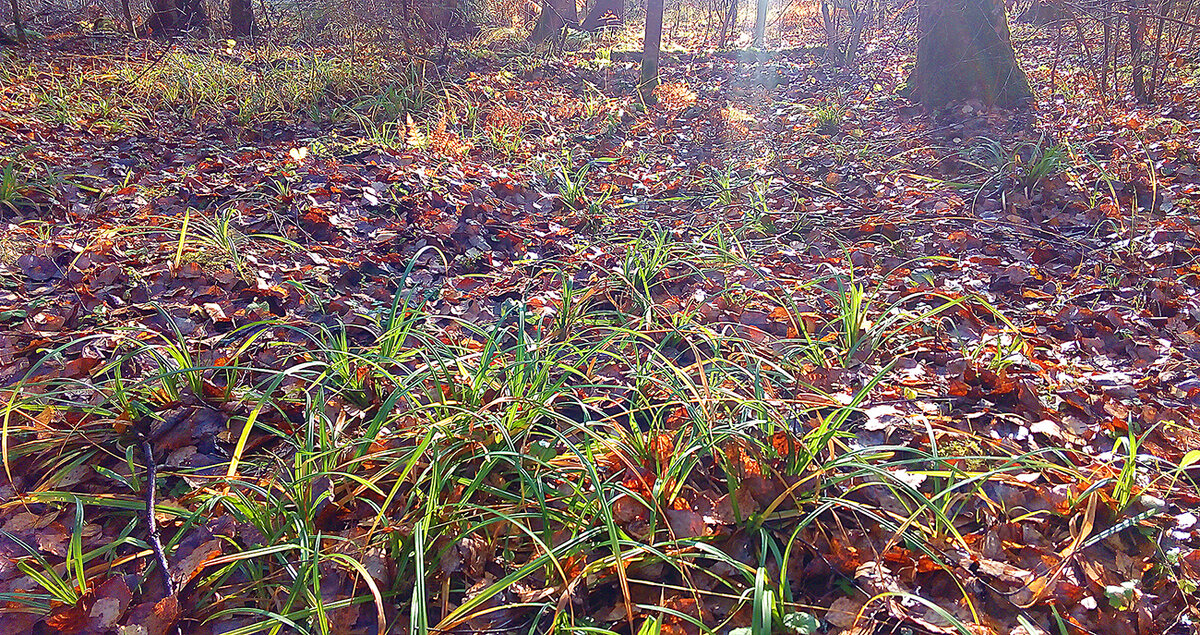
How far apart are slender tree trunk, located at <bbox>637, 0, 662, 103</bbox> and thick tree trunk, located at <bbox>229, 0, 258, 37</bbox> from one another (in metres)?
5.81

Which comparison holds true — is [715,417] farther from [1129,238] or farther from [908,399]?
[1129,238]

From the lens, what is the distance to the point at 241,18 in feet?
31.2

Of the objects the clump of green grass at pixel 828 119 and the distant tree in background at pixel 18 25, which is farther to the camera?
the distant tree in background at pixel 18 25

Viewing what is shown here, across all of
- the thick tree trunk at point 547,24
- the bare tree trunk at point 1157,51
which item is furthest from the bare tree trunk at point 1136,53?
the thick tree trunk at point 547,24

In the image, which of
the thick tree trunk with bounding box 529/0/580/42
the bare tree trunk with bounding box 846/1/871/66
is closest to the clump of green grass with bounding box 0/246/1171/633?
the bare tree trunk with bounding box 846/1/871/66

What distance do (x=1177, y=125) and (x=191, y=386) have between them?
632cm

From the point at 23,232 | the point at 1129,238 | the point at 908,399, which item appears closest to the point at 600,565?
the point at 908,399

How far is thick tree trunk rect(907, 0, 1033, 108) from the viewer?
563cm

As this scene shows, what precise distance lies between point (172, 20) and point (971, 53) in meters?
10.0

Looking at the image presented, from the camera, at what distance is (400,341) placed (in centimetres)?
229

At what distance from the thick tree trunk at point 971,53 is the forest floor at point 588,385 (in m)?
0.78

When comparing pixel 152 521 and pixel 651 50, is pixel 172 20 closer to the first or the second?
pixel 651 50

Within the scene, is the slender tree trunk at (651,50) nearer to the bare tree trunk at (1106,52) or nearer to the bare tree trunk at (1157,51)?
the bare tree trunk at (1106,52)

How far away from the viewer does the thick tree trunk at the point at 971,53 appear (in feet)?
18.5
